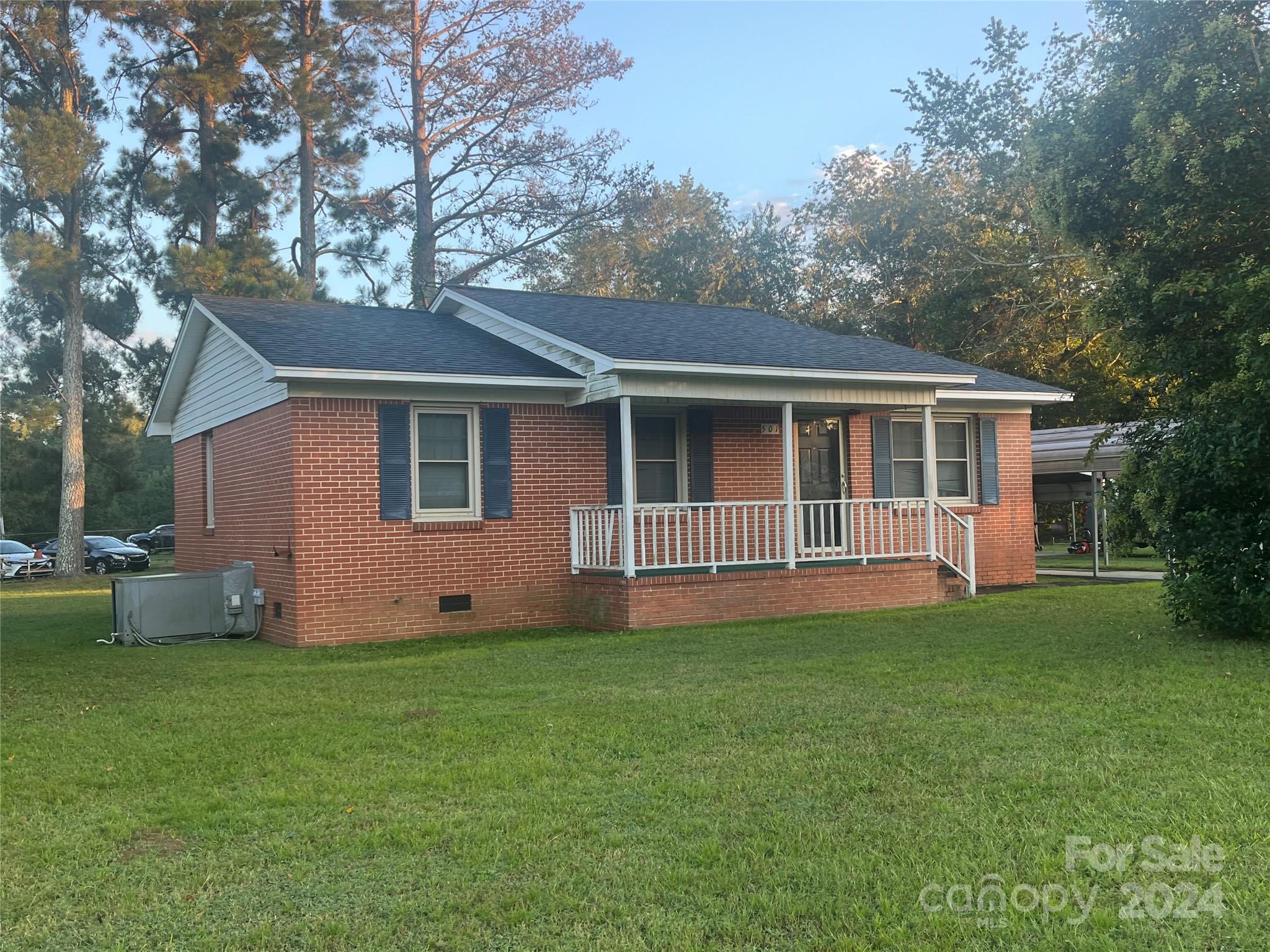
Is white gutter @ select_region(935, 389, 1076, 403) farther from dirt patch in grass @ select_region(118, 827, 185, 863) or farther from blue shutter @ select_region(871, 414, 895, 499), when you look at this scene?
dirt patch in grass @ select_region(118, 827, 185, 863)

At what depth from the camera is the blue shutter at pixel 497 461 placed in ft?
43.0

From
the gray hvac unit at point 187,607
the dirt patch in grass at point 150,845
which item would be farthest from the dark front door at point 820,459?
the dirt patch in grass at point 150,845

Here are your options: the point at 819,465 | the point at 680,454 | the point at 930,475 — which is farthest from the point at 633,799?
the point at 819,465

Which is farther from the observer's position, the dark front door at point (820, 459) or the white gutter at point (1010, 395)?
the white gutter at point (1010, 395)

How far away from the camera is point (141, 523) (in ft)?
175

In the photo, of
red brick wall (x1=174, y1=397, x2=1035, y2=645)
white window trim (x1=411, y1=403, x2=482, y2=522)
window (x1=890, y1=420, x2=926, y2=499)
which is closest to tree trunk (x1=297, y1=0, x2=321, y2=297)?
red brick wall (x1=174, y1=397, x2=1035, y2=645)

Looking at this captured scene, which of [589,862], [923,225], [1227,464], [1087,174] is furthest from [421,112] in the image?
[589,862]

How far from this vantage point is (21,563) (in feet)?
97.8

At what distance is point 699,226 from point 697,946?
3745 cm

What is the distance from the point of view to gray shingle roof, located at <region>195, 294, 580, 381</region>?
40.0 feet

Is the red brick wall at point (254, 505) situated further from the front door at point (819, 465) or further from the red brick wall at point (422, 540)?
the front door at point (819, 465)

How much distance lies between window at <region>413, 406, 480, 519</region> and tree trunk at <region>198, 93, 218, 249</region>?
2259 cm

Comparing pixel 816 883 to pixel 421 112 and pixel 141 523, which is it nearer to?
pixel 421 112

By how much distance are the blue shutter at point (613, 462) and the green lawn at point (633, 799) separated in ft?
→ 14.5
